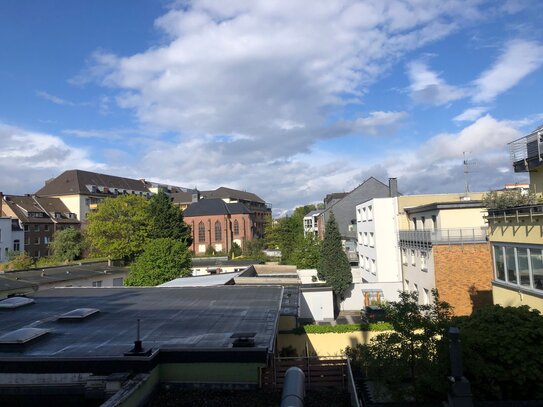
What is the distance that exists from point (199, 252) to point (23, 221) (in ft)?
113

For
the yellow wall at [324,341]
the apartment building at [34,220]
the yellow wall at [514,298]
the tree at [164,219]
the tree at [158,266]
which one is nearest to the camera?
the yellow wall at [514,298]

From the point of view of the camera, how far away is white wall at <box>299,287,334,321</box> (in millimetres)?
28156

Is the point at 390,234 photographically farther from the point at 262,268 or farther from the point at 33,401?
the point at 33,401

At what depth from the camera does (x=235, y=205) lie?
9150cm

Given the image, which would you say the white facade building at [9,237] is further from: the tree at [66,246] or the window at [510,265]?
the window at [510,265]

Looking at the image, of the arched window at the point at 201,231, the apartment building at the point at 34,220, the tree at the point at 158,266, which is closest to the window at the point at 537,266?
the tree at the point at 158,266

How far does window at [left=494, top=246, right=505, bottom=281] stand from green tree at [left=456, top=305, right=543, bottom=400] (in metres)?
5.29

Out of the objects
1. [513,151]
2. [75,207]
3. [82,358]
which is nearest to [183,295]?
[82,358]

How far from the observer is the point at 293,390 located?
6.87m

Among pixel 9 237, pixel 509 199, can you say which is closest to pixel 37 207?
pixel 9 237

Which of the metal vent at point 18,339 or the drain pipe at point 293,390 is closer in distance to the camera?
the drain pipe at point 293,390

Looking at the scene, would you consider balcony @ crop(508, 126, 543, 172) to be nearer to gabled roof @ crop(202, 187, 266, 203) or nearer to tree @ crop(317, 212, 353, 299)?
tree @ crop(317, 212, 353, 299)

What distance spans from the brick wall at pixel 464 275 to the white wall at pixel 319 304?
24.5 feet

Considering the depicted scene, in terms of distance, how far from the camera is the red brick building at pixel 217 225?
86750mm
